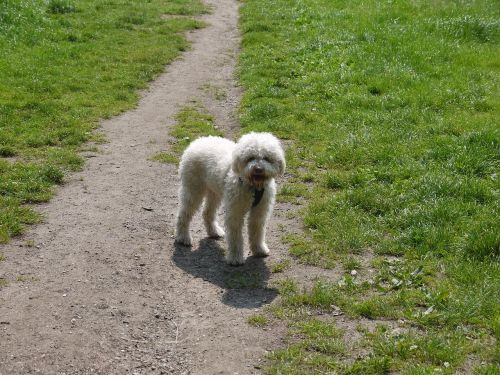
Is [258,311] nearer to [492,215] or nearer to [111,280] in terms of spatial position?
[111,280]

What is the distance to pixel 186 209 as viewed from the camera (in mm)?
8602

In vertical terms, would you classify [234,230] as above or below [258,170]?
below

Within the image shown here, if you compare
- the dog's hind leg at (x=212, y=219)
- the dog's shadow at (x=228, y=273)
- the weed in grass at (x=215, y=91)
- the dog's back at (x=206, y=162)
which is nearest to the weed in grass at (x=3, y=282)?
the dog's shadow at (x=228, y=273)

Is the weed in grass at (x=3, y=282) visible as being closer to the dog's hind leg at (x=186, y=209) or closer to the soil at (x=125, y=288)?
the soil at (x=125, y=288)

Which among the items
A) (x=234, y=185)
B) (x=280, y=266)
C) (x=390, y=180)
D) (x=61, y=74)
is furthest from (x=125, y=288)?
(x=61, y=74)

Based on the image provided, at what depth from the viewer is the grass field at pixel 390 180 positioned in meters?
6.22

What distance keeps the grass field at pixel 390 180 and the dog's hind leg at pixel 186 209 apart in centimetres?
140

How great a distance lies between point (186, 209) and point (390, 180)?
331cm

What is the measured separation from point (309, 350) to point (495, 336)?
69.1 inches

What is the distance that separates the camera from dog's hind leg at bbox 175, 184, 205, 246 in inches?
339

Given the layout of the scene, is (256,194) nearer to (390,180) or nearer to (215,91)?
(390,180)

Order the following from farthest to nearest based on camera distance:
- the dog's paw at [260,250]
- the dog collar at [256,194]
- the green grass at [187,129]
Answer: the green grass at [187,129] < the dog's paw at [260,250] < the dog collar at [256,194]

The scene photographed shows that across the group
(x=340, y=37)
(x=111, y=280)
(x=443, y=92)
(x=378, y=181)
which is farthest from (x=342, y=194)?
(x=340, y=37)

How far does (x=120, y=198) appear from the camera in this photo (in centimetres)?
995
